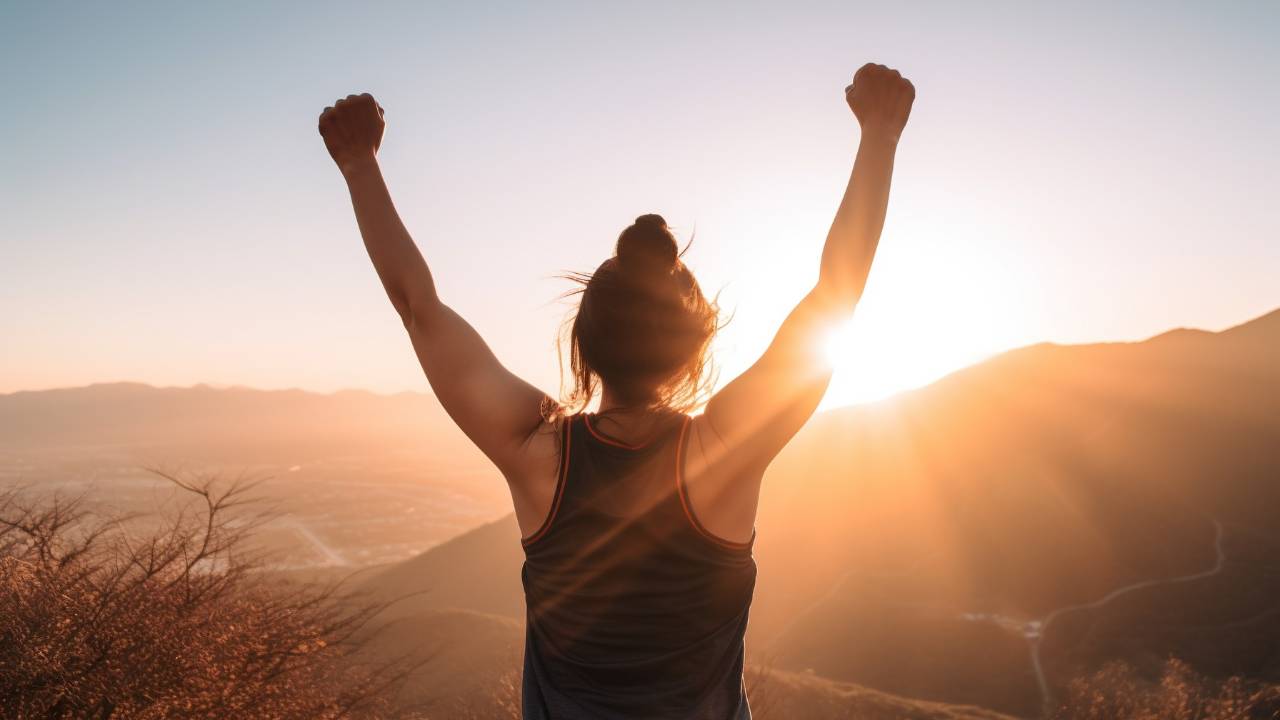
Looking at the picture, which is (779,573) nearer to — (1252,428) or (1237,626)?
(1237,626)

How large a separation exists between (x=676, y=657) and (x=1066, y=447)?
269ft

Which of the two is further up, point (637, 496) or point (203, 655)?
point (637, 496)

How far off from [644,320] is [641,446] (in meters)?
0.25

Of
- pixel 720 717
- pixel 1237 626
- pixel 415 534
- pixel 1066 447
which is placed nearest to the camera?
pixel 720 717

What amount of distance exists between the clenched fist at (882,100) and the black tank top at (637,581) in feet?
2.47

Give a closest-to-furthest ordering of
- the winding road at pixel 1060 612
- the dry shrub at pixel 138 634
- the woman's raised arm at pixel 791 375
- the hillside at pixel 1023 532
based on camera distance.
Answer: the woman's raised arm at pixel 791 375 < the dry shrub at pixel 138 634 < the hillside at pixel 1023 532 < the winding road at pixel 1060 612

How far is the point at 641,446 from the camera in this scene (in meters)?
1.30

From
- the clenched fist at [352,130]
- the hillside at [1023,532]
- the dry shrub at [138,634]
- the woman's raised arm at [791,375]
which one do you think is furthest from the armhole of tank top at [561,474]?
the hillside at [1023,532]

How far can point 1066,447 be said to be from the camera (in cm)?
7069

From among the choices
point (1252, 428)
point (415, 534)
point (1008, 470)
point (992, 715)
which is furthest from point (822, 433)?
point (415, 534)

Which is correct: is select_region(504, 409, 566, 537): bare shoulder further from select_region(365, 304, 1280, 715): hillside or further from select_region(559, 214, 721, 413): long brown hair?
select_region(365, 304, 1280, 715): hillside

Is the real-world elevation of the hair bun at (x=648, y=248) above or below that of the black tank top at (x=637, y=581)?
above

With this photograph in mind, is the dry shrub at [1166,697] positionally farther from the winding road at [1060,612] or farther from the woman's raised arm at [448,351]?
the woman's raised arm at [448,351]

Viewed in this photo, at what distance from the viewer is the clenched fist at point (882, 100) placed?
1.45 m
